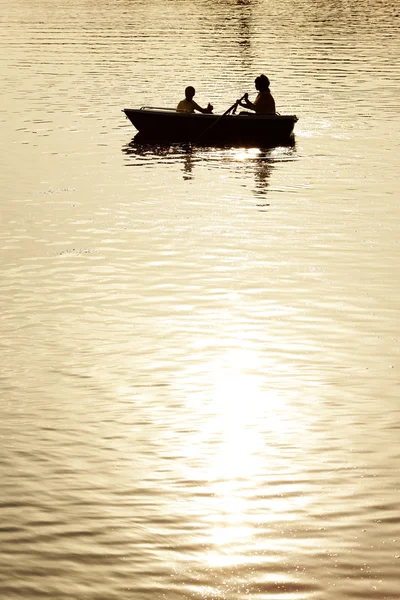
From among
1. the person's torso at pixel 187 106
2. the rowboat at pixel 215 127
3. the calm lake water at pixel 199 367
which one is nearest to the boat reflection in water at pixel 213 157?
the calm lake water at pixel 199 367

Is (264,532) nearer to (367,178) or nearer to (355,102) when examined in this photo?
(367,178)

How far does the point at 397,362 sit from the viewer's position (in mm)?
14188

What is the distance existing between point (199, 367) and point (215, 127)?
1666 cm

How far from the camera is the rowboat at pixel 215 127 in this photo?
29188 millimetres

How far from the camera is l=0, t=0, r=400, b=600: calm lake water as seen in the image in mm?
9555

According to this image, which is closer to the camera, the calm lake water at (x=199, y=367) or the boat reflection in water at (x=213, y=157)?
the calm lake water at (x=199, y=367)

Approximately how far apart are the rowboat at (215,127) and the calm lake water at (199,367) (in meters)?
0.36

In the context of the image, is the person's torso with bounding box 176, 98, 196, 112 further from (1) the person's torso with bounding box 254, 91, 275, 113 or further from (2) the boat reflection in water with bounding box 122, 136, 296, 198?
(1) the person's torso with bounding box 254, 91, 275, 113

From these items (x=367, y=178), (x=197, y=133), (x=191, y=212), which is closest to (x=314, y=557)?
(x=191, y=212)

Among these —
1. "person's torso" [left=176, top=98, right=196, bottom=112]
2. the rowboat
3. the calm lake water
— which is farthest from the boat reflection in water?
"person's torso" [left=176, top=98, right=196, bottom=112]

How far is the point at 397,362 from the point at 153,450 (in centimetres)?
394

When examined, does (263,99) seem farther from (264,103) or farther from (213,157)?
(213,157)

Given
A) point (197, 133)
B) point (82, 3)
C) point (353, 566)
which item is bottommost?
point (353, 566)

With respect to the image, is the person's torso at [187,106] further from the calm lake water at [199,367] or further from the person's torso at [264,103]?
the person's torso at [264,103]
